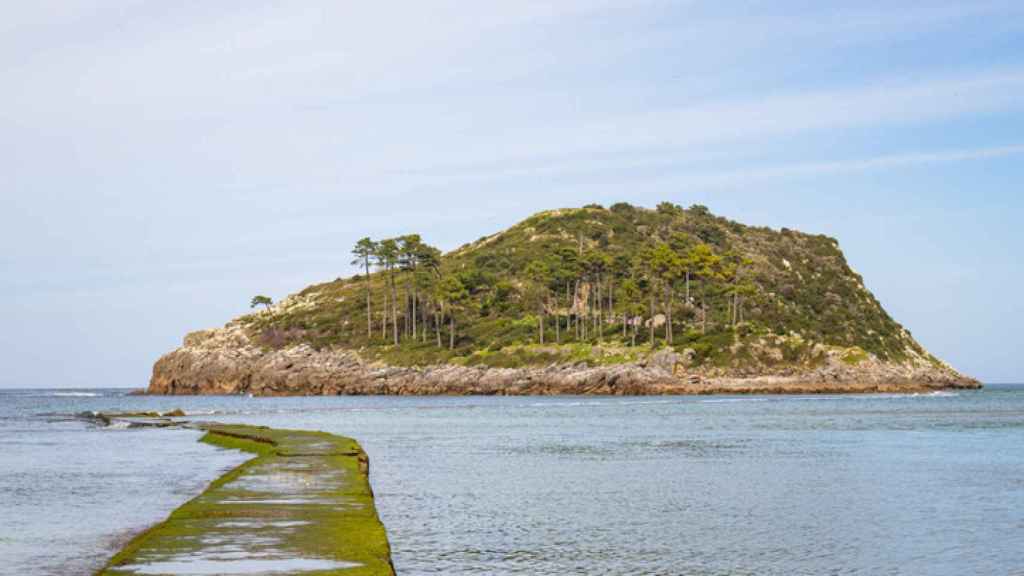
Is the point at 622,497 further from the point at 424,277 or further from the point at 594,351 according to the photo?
the point at 424,277

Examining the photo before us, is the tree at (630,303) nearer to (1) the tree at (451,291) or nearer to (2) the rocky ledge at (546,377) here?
(2) the rocky ledge at (546,377)

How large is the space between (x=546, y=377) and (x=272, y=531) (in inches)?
5271

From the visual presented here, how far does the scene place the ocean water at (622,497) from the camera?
2375 cm

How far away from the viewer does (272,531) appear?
22.9m

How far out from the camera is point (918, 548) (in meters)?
25.0

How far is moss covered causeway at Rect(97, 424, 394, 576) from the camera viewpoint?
19.1m

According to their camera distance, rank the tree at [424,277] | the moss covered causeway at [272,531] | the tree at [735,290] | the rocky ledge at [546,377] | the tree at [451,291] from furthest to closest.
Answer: the tree at [424,277]
the tree at [451,291]
the tree at [735,290]
the rocky ledge at [546,377]
the moss covered causeway at [272,531]

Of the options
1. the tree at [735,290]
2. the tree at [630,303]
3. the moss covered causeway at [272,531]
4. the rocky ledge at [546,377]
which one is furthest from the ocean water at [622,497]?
the tree at [735,290]

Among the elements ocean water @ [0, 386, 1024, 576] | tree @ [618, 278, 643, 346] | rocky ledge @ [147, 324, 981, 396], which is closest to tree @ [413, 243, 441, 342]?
rocky ledge @ [147, 324, 981, 396]

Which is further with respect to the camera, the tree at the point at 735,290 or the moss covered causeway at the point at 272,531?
the tree at the point at 735,290

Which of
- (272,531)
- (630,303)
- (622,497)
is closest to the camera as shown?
(272,531)

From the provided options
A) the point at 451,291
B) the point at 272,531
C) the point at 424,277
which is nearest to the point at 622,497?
the point at 272,531

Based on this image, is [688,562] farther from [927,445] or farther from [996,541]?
[927,445]

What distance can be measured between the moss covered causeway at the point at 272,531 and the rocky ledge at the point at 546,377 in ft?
378
